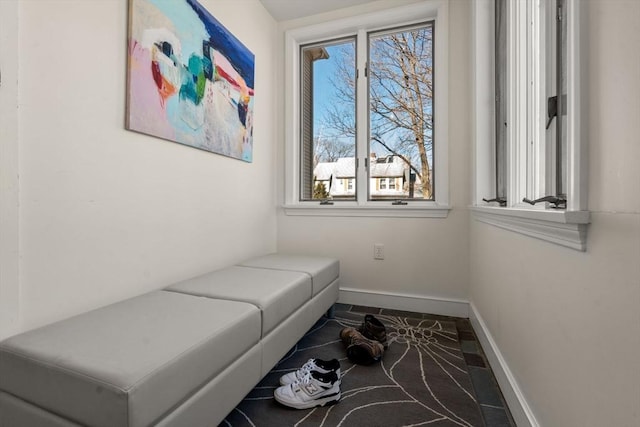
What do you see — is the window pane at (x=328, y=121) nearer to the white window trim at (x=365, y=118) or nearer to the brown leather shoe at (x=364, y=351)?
the white window trim at (x=365, y=118)

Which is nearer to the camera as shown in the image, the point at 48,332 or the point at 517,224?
the point at 48,332

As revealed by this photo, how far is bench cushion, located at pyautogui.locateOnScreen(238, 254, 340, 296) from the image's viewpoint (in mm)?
1955

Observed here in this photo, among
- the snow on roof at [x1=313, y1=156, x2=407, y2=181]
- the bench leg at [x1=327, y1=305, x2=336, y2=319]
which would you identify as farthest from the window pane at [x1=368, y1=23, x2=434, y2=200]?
the bench leg at [x1=327, y1=305, x2=336, y2=319]

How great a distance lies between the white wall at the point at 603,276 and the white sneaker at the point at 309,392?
770 mm

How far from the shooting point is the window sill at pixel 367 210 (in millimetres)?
2443

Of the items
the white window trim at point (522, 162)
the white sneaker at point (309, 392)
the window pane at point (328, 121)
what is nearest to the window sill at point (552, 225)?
the white window trim at point (522, 162)

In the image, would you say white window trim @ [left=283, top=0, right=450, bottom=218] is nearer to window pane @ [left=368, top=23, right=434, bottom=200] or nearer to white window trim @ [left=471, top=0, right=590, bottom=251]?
window pane @ [left=368, top=23, right=434, bottom=200]

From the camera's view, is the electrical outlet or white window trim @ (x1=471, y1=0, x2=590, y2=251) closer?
white window trim @ (x1=471, y1=0, x2=590, y2=251)

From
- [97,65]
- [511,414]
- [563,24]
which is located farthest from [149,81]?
[511,414]

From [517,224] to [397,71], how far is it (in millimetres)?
1972

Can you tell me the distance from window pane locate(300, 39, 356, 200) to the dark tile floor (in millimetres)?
1346

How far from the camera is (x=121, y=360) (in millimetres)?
812

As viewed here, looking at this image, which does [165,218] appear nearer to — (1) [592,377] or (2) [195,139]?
(2) [195,139]

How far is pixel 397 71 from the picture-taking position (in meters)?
2.67
